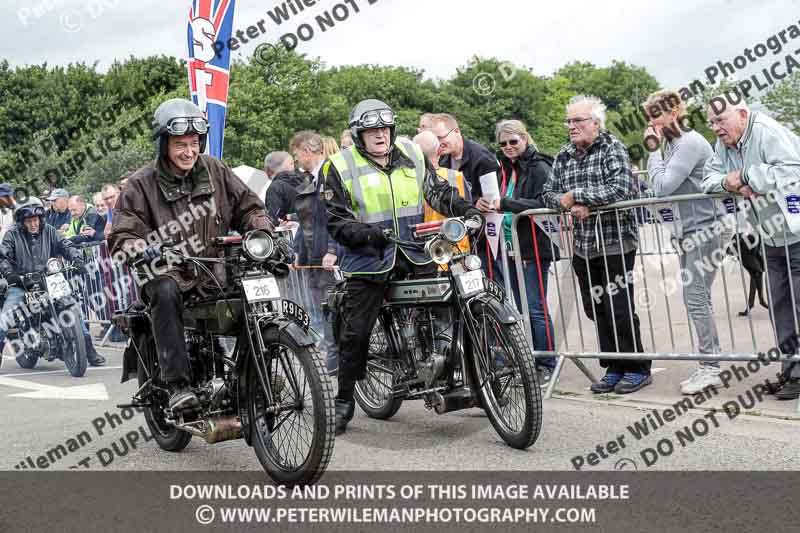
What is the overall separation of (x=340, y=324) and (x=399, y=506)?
6.90 feet

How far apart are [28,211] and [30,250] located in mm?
498

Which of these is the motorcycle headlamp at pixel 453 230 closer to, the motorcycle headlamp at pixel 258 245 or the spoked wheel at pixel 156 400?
the motorcycle headlamp at pixel 258 245

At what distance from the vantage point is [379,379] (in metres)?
6.56

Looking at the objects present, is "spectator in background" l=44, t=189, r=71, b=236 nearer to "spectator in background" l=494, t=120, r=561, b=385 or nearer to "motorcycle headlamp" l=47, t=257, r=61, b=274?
"motorcycle headlamp" l=47, t=257, r=61, b=274

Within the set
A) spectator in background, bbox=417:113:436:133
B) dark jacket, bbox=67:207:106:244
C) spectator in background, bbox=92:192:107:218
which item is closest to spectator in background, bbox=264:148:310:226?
spectator in background, bbox=417:113:436:133

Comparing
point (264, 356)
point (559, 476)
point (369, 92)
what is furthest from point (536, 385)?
point (369, 92)

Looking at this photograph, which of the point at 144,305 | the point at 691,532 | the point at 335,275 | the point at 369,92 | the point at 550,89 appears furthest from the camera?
the point at 550,89

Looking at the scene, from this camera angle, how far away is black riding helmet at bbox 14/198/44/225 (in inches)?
436

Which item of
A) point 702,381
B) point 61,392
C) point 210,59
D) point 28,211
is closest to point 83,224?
point 28,211

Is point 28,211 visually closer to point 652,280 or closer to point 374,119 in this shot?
point 374,119

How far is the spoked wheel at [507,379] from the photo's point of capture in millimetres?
5324

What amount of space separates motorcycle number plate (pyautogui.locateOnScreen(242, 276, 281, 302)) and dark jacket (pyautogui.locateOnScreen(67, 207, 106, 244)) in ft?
31.1

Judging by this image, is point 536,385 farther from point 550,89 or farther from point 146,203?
point 550,89

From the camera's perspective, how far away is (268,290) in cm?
506
